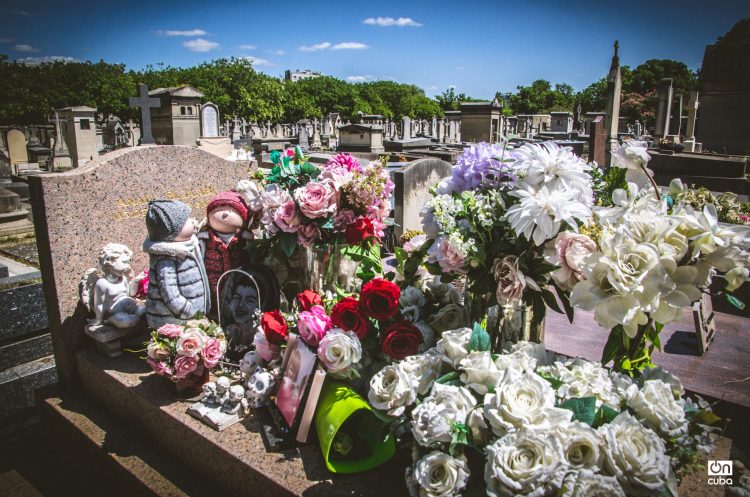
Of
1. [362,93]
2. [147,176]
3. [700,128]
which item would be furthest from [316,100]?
[147,176]

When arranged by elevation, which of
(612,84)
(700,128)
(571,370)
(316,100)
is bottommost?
(571,370)

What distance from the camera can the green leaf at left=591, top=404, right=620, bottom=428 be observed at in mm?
1542

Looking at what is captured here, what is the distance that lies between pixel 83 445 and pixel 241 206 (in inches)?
73.0

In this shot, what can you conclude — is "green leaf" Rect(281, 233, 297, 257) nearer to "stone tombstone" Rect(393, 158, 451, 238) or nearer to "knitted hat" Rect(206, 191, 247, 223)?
"knitted hat" Rect(206, 191, 247, 223)

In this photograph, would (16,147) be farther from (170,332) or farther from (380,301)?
(380,301)

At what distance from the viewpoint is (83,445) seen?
3.10m

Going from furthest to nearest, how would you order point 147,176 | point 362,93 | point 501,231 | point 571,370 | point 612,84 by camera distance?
point 362,93, point 612,84, point 147,176, point 501,231, point 571,370

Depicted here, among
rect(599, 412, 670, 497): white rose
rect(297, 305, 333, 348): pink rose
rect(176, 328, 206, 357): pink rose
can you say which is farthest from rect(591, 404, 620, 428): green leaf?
rect(176, 328, 206, 357): pink rose

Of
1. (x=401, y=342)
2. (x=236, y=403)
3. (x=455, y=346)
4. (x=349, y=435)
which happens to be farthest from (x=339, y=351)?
(x=236, y=403)

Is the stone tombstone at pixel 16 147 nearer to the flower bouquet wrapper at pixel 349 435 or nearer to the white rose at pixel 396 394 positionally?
the flower bouquet wrapper at pixel 349 435

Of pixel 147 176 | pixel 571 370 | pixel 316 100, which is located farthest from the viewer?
pixel 316 100

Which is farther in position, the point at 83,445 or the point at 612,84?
the point at 612,84

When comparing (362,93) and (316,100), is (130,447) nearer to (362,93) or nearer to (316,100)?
(316,100)

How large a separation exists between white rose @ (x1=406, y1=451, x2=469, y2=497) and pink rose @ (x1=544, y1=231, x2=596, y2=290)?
0.75 m
